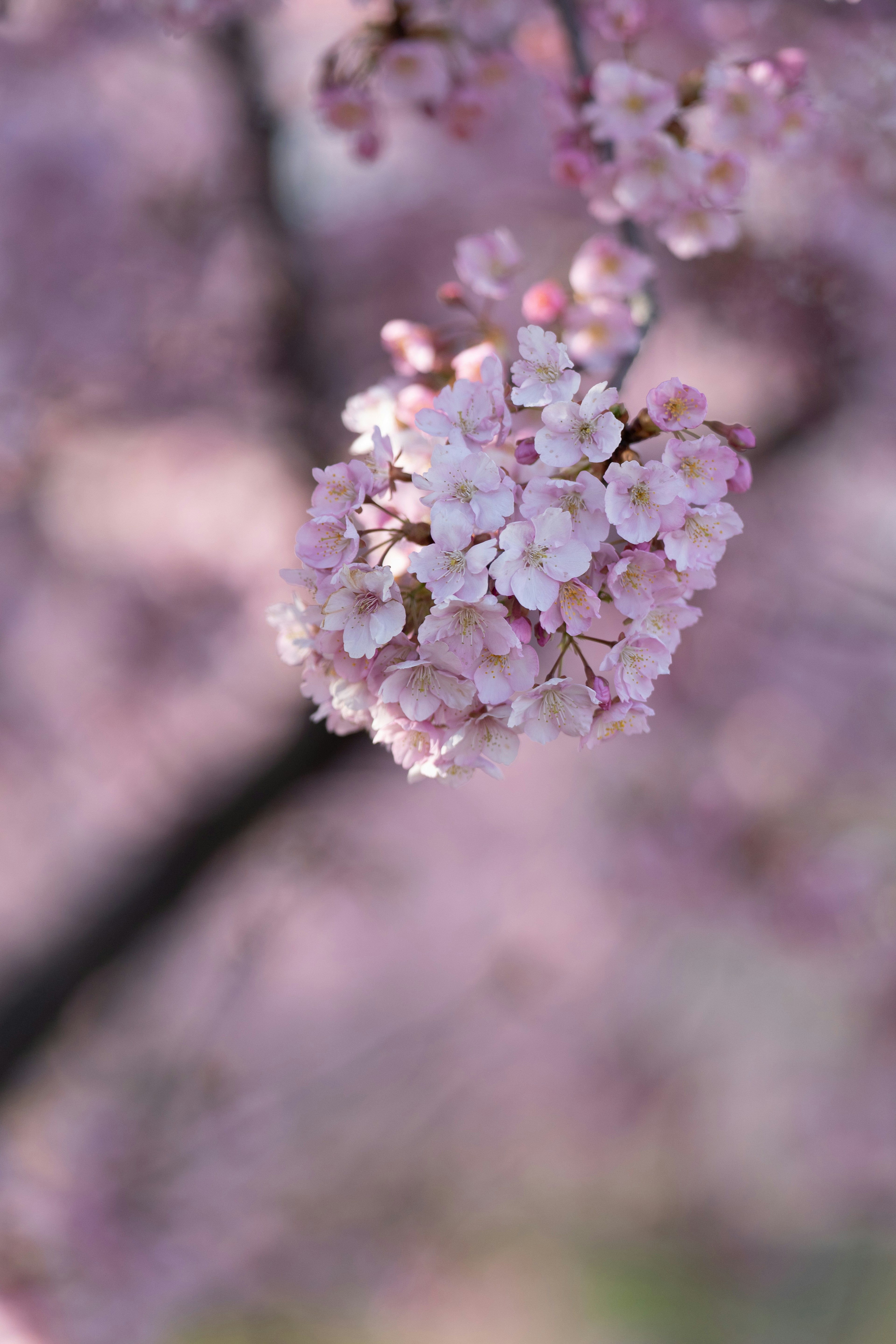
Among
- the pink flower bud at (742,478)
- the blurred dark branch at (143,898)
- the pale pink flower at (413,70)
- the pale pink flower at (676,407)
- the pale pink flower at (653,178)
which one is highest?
the pale pink flower at (413,70)

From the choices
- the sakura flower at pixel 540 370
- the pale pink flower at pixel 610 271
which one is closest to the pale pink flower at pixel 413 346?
the pale pink flower at pixel 610 271

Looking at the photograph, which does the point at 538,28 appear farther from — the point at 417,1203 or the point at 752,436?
the point at 417,1203

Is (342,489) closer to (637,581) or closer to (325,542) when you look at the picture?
(325,542)

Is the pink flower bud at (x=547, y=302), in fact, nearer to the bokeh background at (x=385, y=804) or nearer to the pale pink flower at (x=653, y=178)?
the pale pink flower at (x=653, y=178)

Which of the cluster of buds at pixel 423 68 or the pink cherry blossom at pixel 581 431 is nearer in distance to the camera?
the pink cherry blossom at pixel 581 431

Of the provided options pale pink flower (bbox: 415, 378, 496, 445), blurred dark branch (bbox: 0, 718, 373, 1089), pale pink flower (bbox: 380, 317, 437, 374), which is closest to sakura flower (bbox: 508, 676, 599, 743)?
pale pink flower (bbox: 415, 378, 496, 445)

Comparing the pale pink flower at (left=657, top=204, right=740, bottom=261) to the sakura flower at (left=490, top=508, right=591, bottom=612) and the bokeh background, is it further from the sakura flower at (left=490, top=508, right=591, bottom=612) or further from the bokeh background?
the sakura flower at (left=490, top=508, right=591, bottom=612)
